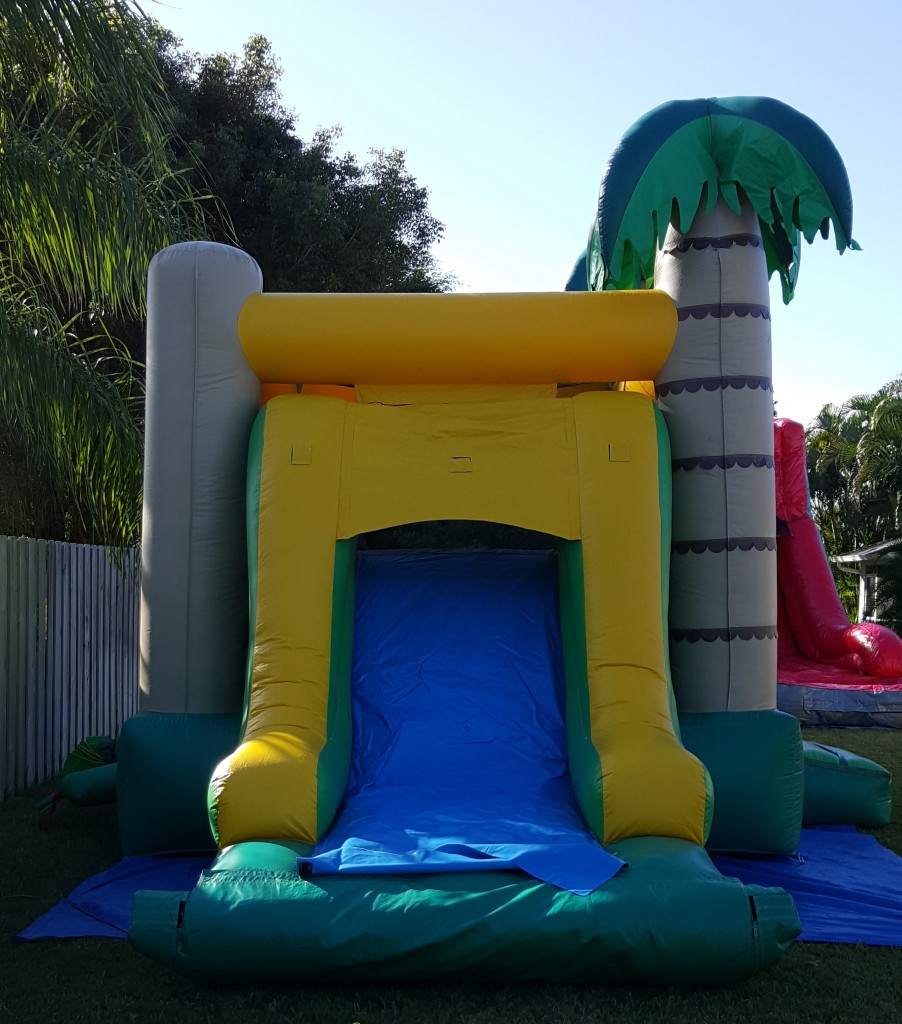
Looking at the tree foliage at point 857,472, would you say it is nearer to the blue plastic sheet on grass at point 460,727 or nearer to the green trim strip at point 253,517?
the blue plastic sheet on grass at point 460,727

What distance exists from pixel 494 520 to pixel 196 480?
1.20 metres

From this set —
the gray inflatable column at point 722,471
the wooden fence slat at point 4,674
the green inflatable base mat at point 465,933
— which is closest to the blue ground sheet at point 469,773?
the green inflatable base mat at point 465,933

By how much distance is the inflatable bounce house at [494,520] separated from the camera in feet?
13.3

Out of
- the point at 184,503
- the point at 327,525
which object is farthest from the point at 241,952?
the point at 184,503

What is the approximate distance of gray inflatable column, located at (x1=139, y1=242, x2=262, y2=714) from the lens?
14.6ft

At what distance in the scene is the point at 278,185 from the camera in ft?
39.8

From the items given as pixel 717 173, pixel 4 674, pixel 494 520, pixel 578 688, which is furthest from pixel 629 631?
pixel 4 674

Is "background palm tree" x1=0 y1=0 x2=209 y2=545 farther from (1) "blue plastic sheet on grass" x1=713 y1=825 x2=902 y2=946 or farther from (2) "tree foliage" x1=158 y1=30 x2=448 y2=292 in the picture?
(2) "tree foliage" x1=158 y1=30 x2=448 y2=292

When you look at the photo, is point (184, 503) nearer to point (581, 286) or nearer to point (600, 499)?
point (600, 499)

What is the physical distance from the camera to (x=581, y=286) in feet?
19.4

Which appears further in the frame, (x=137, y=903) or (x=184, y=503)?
(x=184, y=503)

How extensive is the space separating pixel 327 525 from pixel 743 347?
5.97ft

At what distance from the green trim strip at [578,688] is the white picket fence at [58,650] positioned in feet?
9.29

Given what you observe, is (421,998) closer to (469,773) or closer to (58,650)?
(469,773)
